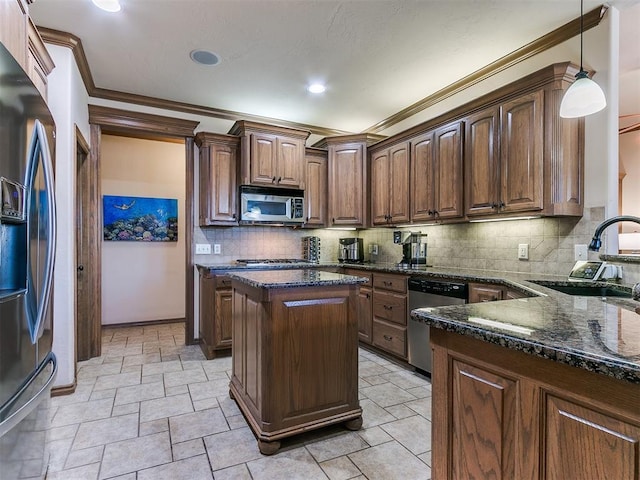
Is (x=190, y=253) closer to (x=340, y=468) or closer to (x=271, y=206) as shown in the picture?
(x=271, y=206)

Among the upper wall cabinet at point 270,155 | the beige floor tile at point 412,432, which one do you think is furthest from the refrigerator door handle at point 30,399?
the upper wall cabinet at point 270,155

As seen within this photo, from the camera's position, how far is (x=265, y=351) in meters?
1.92

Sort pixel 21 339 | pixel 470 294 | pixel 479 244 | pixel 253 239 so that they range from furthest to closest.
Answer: pixel 253 239
pixel 479 244
pixel 470 294
pixel 21 339

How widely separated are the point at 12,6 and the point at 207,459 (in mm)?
2233

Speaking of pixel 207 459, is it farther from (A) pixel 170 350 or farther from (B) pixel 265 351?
(A) pixel 170 350

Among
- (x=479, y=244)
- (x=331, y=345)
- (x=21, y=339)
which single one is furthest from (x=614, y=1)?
(x=21, y=339)

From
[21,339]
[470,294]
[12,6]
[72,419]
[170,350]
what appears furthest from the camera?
[170,350]

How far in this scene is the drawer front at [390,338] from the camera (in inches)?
126

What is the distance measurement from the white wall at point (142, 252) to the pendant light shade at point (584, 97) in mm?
4681

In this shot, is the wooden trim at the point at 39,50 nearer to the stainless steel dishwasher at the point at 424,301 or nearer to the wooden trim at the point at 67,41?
the wooden trim at the point at 67,41

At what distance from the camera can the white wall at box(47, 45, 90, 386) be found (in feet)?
8.57

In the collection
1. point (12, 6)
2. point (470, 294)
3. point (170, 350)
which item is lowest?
point (170, 350)

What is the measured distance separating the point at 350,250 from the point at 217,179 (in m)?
1.88

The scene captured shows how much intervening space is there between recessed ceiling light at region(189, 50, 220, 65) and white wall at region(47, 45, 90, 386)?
0.93m
